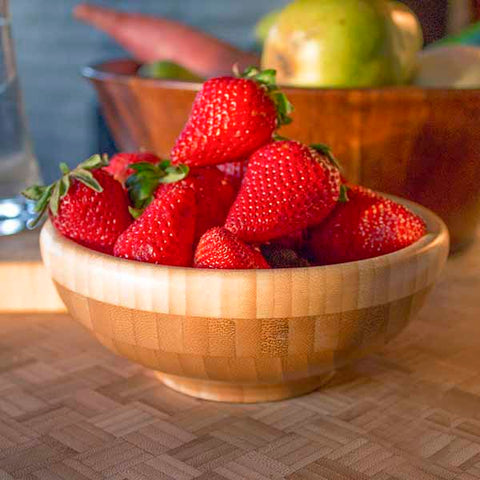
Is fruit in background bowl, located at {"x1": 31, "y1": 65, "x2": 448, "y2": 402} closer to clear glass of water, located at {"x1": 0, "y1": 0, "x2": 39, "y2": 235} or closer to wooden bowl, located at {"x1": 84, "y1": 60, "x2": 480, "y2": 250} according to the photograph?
wooden bowl, located at {"x1": 84, "y1": 60, "x2": 480, "y2": 250}

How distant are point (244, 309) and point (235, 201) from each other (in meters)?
0.11

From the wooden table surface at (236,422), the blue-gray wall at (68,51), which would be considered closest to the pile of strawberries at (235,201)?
the wooden table surface at (236,422)

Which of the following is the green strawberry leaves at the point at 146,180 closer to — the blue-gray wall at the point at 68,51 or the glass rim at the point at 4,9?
the glass rim at the point at 4,9

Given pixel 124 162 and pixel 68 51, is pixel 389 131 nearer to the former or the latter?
pixel 124 162

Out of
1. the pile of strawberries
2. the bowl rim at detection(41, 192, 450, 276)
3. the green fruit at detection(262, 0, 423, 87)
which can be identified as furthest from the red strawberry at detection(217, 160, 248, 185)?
the green fruit at detection(262, 0, 423, 87)

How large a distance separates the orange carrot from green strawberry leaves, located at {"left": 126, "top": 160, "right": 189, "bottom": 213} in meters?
0.46

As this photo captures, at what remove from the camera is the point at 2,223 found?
3.05 ft

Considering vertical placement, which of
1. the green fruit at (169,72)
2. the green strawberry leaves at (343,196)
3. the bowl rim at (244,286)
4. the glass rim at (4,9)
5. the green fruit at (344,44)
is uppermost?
the glass rim at (4,9)

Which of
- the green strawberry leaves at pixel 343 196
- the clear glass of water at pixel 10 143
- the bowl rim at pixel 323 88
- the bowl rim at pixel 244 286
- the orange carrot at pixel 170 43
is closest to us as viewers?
the bowl rim at pixel 244 286

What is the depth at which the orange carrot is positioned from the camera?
1.05 meters

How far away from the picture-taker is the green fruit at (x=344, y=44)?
2.75 ft

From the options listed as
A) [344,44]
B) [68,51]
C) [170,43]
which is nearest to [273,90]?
[344,44]

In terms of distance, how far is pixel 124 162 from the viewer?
0.64 meters

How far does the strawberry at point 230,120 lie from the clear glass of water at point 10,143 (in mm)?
391
